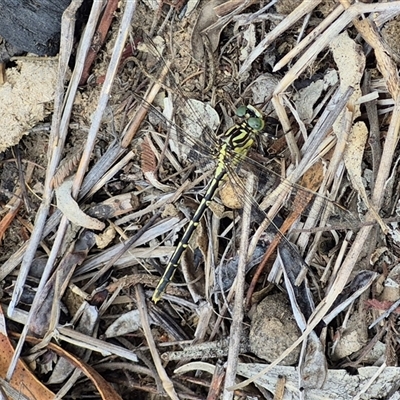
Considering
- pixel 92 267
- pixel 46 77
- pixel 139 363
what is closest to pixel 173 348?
pixel 139 363

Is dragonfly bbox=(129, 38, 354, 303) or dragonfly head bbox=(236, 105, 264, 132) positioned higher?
dragonfly head bbox=(236, 105, 264, 132)

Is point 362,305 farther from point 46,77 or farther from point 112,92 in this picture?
point 46,77

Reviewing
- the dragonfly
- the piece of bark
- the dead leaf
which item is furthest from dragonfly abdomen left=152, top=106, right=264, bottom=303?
the piece of bark

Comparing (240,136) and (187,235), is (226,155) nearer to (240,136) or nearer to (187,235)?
(240,136)

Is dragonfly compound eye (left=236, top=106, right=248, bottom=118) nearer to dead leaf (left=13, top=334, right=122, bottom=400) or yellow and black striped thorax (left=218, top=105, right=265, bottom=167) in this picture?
yellow and black striped thorax (left=218, top=105, right=265, bottom=167)

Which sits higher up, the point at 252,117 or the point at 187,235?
the point at 252,117

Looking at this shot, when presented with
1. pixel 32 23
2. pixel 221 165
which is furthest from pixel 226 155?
pixel 32 23

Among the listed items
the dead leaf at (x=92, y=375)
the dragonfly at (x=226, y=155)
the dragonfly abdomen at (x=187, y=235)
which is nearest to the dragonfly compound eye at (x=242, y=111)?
the dragonfly at (x=226, y=155)
